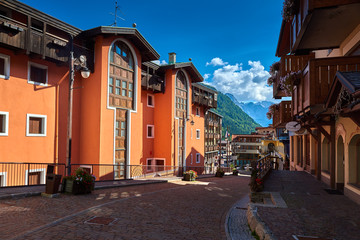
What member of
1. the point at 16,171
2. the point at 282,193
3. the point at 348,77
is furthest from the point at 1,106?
the point at 348,77

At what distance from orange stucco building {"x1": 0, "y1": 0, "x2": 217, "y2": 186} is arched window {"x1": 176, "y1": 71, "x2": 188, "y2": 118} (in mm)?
2766

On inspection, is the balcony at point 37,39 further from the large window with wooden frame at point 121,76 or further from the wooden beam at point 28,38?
the large window with wooden frame at point 121,76

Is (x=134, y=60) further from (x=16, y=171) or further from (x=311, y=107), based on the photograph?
(x=311, y=107)

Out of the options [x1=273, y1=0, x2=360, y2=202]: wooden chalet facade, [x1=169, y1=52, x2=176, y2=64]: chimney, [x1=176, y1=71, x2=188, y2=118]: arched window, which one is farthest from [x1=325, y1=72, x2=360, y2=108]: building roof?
[x1=169, y1=52, x2=176, y2=64]: chimney

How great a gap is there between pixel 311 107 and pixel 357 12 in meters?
3.34

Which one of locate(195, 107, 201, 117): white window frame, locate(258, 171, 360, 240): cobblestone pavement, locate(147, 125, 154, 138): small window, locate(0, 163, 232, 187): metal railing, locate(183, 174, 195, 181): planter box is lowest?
locate(183, 174, 195, 181): planter box

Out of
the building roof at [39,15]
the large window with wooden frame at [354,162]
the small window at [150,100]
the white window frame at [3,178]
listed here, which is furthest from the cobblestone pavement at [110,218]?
the small window at [150,100]

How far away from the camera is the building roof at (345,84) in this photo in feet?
18.8

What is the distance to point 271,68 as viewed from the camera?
1580 centimetres

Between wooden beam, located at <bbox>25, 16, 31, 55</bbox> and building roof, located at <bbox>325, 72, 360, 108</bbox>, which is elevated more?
wooden beam, located at <bbox>25, 16, 31, 55</bbox>

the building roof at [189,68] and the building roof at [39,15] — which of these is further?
the building roof at [189,68]

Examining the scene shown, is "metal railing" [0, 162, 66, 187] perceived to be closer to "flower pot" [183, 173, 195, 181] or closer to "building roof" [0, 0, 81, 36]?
"building roof" [0, 0, 81, 36]

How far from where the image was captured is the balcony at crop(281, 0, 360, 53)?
25.0 feet

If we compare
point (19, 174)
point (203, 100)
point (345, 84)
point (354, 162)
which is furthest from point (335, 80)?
point (203, 100)
